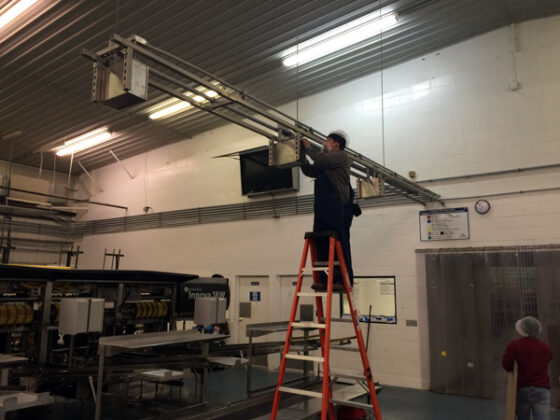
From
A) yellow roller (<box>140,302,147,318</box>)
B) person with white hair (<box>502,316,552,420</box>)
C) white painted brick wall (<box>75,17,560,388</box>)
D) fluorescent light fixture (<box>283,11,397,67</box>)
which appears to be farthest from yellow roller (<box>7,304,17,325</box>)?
fluorescent light fixture (<box>283,11,397,67</box>)

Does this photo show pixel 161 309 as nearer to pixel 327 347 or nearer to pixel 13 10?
pixel 327 347

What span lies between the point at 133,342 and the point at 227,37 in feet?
17.5

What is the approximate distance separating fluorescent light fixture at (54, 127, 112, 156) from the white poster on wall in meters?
8.15

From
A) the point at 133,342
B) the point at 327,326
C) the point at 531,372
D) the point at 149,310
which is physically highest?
the point at 327,326

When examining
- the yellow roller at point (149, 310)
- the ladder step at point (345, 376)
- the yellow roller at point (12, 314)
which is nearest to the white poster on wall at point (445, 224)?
the ladder step at point (345, 376)

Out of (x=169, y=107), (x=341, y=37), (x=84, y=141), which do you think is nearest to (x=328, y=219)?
(x=341, y=37)

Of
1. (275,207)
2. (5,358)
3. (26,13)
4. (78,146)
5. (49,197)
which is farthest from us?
(49,197)

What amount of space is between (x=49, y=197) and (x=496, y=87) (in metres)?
12.2

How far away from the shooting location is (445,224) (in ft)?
25.4

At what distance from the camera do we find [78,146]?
11.8 meters

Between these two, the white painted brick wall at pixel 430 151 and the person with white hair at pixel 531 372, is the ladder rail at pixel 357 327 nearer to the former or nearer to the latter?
the person with white hair at pixel 531 372

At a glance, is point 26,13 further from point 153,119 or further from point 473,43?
point 473,43

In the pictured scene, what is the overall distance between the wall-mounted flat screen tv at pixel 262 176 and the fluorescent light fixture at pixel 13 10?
16.7 ft

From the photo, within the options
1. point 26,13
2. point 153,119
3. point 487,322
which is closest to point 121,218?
point 153,119
